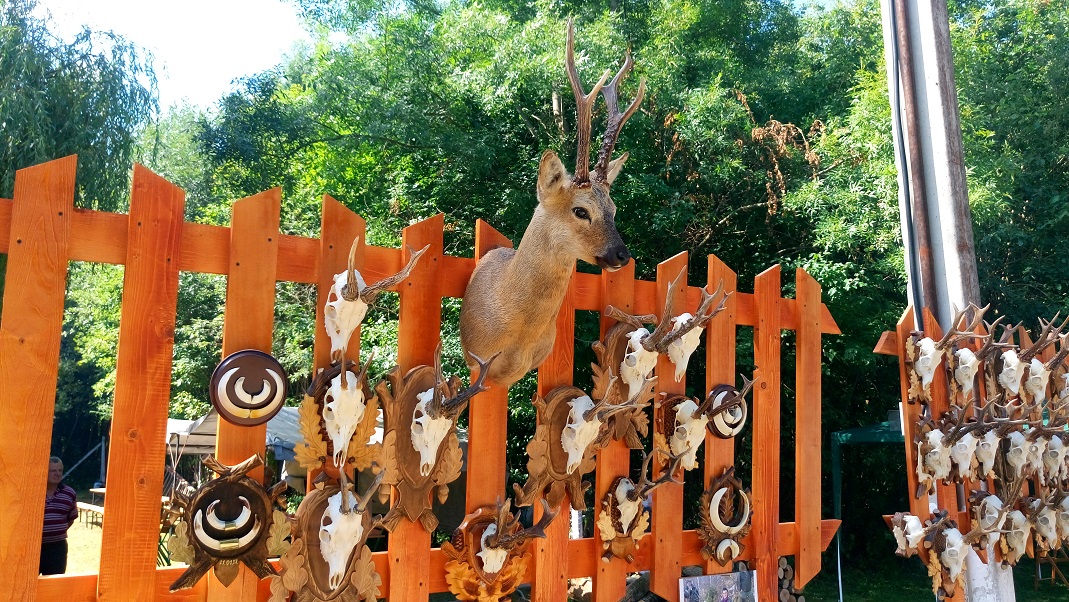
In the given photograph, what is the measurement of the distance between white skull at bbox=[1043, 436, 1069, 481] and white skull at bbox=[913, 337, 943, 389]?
1.02 metres

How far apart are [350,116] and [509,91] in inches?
75.5

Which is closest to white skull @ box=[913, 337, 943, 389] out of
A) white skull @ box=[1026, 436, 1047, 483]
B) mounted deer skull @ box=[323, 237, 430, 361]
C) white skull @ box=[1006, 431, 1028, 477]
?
white skull @ box=[1006, 431, 1028, 477]

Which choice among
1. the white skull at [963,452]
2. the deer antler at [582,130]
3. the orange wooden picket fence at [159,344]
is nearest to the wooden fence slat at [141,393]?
the orange wooden picket fence at [159,344]

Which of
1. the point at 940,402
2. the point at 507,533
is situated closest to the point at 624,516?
the point at 507,533

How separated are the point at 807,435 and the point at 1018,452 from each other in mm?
1388

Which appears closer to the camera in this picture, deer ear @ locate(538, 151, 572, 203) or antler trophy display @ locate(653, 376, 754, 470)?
deer ear @ locate(538, 151, 572, 203)

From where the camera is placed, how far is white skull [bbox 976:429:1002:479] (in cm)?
441

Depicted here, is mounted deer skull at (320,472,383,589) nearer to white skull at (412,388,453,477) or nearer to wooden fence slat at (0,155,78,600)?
white skull at (412,388,453,477)

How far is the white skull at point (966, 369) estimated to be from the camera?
4.46 meters

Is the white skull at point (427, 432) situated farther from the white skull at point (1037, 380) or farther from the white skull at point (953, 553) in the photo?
the white skull at point (1037, 380)

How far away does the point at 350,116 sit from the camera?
8.48 metres

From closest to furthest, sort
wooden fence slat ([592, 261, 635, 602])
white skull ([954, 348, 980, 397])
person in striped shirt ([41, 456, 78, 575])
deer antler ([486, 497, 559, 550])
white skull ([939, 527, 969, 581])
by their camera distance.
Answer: deer antler ([486, 497, 559, 550]), wooden fence slat ([592, 261, 635, 602]), person in striped shirt ([41, 456, 78, 575]), white skull ([939, 527, 969, 581]), white skull ([954, 348, 980, 397])

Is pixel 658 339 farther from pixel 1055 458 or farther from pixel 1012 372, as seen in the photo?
pixel 1055 458

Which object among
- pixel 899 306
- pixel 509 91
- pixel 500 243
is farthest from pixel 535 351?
pixel 899 306
